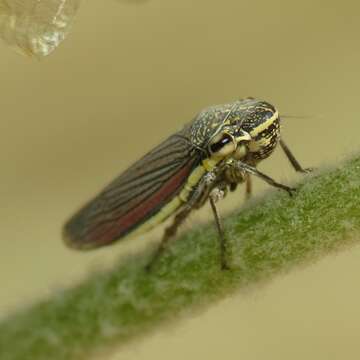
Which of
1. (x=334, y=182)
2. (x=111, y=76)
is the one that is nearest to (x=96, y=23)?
(x=111, y=76)

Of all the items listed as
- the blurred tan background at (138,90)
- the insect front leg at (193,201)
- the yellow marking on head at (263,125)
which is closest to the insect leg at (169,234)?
the insect front leg at (193,201)

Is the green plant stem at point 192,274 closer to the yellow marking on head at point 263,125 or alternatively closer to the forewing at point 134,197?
the forewing at point 134,197

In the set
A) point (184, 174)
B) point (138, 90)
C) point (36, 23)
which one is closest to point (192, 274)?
point (36, 23)

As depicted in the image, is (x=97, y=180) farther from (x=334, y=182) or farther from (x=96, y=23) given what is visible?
(x=334, y=182)

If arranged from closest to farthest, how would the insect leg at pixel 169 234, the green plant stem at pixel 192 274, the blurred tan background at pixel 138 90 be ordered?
the green plant stem at pixel 192 274
the insect leg at pixel 169 234
the blurred tan background at pixel 138 90

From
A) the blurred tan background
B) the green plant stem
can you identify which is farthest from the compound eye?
the blurred tan background
